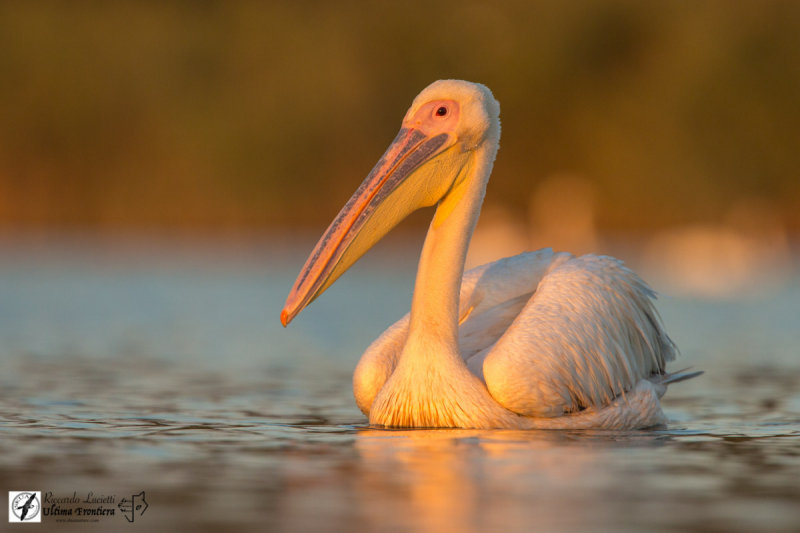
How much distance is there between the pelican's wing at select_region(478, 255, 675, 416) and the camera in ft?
20.6

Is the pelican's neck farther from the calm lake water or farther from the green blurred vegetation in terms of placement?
the green blurred vegetation

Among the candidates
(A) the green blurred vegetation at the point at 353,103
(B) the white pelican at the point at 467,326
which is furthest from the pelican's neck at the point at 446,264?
(A) the green blurred vegetation at the point at 353,103

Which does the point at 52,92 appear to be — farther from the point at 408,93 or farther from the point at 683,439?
the point at 683,439

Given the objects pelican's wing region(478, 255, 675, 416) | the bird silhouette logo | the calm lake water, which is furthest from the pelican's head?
the bird silhouette logo

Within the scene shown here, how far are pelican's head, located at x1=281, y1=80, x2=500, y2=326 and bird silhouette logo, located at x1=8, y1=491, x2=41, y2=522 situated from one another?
2.10 meters

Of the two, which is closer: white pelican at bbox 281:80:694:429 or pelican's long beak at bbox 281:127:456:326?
white pelican at bbox 281:80:694:429

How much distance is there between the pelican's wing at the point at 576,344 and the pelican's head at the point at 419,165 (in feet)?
2.25

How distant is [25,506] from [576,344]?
8.98 ft

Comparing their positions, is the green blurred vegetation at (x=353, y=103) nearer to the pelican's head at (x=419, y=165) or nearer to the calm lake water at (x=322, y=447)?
the calm lake water at (x=322, y=447)

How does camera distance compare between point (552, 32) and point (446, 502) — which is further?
point (552, 32)

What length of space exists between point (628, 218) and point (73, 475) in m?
33.2

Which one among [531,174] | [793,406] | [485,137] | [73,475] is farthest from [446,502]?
[531,174]

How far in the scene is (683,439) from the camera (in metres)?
6.32

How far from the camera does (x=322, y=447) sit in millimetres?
5957
